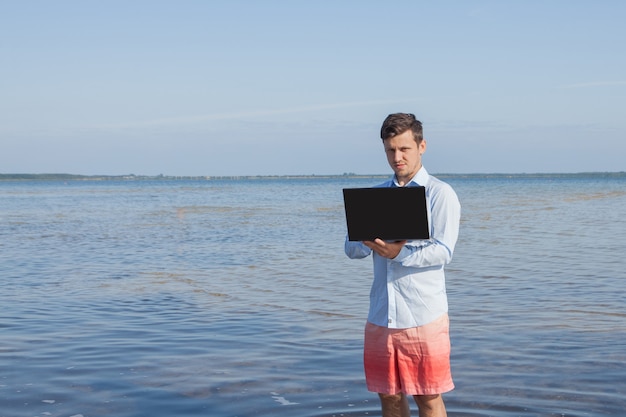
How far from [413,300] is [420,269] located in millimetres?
170

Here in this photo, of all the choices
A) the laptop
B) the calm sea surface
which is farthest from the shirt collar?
the calm sea surface

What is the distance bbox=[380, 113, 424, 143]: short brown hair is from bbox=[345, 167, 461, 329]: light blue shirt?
232 mm

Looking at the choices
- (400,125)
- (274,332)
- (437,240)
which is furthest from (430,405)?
(274,332)

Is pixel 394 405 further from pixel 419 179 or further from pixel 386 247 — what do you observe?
pixel 419 179

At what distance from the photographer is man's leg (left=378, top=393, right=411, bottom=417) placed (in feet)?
14.2

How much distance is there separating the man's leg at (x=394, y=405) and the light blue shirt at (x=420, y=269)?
0.44 meters

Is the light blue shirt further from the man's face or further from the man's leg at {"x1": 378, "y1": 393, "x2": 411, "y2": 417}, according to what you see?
the man's leg at {"x1": 378, "y1": 393, "x2": 411, "y2": 417}

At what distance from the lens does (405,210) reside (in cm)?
385

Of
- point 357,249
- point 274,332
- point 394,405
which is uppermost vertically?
point 357,249

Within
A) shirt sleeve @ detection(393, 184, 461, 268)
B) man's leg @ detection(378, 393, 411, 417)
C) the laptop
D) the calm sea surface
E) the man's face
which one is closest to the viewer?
the laptop

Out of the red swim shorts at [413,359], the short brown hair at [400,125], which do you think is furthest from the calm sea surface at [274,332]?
the short brown hair at [400,125]

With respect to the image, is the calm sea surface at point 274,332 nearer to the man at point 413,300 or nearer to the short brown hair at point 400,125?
the man at point 413,300

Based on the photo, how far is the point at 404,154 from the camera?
13.5 ft

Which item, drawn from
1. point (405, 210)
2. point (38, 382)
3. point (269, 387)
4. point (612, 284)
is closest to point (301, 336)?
point (269, 387)
